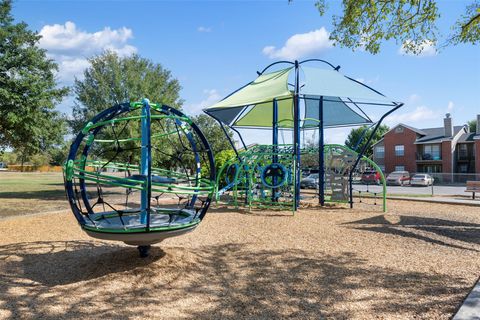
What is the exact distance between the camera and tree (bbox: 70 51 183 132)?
20.3 metres

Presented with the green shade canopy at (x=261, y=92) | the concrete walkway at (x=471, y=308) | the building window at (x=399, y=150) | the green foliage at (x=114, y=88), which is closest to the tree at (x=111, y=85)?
the green foliage at (x=114, y=88)

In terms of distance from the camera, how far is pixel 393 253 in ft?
19.0

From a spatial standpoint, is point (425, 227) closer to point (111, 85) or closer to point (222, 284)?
point (222, 284)

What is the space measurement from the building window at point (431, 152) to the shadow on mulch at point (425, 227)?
39774 mm

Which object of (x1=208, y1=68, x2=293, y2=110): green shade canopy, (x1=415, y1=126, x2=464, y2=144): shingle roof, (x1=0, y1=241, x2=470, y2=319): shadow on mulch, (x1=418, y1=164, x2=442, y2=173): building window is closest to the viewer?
(x1=0, y1=241, x2=470, y2=319): shadow on mulch

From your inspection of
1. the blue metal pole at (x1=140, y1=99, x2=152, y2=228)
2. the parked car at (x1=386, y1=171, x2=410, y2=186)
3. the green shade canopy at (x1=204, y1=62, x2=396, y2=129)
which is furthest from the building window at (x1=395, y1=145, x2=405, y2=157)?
the blue metal pole at (x1=140, y1=99, x2=152, y2=228)

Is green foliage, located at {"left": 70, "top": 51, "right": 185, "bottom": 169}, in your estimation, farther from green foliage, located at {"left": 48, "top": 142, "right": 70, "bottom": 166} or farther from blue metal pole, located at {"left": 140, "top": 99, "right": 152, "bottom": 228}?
blue metal pole, located at {"left": 140, "top": 99, "right": 152, "bottom": 228}

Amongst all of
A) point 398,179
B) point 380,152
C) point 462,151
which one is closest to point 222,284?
point 398,179

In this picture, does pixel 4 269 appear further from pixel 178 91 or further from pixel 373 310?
pixel 178 91

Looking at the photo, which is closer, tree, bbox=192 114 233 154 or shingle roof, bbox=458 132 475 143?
tree, bbox=192 114 233 154

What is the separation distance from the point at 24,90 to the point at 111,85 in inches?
327

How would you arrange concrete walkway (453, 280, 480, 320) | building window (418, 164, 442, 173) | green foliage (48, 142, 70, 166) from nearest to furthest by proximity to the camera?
concrete walkway (453, 280, 480, 320), green foliage (48, 142, 70, 166), building window (418, 164, 442, 173)

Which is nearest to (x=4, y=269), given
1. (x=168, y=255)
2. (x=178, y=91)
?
(x=168, y=255)

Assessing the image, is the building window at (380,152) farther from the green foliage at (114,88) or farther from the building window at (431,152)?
the green foliage at (114,88)
